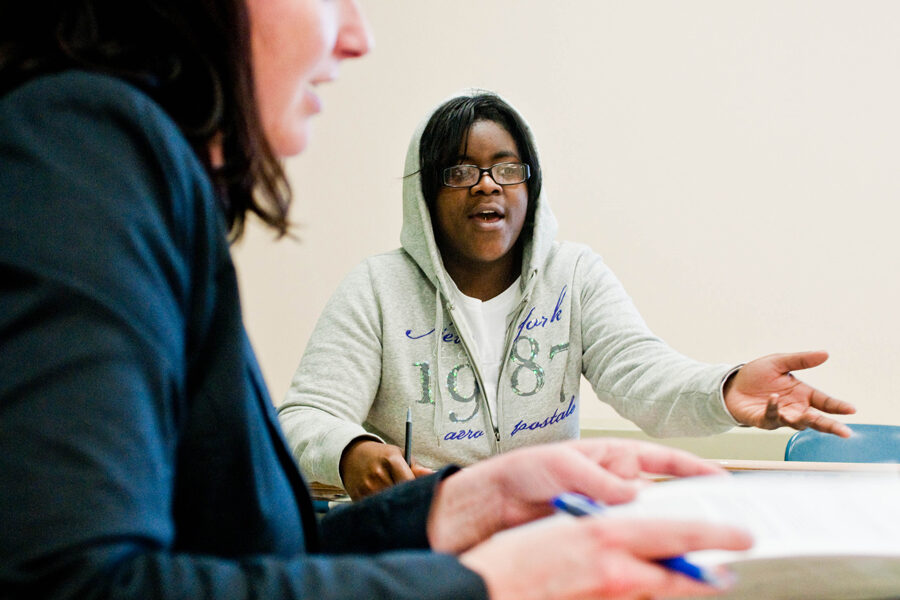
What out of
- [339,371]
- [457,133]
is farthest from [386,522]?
[457,133]

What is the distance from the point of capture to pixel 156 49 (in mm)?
470

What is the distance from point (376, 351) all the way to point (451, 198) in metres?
0.37

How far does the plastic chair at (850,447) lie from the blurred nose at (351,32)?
149cm

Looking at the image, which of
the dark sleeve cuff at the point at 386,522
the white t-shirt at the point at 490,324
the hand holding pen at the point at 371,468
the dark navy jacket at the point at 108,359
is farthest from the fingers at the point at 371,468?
the dark navy jacket at the point at 108,359

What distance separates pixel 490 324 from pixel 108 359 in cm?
138

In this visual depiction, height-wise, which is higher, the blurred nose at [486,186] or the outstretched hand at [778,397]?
the blurred nose at [486,186]

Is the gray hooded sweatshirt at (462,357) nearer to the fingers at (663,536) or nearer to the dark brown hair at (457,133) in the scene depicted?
the dark brown hair at (457,133)

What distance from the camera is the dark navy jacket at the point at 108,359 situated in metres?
0.32

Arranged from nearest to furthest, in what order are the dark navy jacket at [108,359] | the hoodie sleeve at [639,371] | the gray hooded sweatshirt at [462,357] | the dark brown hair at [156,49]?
the dark navy jacket at [108,359]
the dark brown hair at [156,49]
the hoodie sleeve at [639,371]
the gray hooded sweatshirt at [462,357]

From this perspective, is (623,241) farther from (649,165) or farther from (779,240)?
(779,240)

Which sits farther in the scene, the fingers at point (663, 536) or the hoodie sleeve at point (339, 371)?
the hoodie sleeve at point (339, 371)

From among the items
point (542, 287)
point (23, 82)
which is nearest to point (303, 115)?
point (23, 82)

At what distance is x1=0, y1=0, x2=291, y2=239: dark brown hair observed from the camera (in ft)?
1.47

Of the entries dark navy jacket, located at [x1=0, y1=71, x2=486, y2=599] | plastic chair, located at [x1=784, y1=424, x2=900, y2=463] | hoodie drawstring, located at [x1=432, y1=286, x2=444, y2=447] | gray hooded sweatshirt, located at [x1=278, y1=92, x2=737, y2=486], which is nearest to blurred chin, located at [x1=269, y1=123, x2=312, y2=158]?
dark navy jacket, located at [x1=0, y1=71, x2=486, y2=599]
